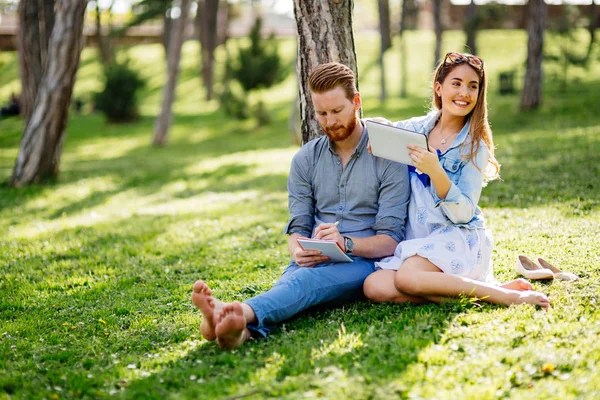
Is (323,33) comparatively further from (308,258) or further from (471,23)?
(471,23)

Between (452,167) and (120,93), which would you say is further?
(120,93)

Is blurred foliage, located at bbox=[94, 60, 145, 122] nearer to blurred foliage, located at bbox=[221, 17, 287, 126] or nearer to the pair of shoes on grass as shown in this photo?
blurred foliage, located at bbox=[221, 17, 287, 126]

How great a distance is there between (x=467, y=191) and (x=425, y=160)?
16.8 inches

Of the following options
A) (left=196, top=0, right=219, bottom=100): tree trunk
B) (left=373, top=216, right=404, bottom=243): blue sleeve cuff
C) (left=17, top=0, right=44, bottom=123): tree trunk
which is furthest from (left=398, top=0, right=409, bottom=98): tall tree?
(left=373, top=216, right=404, bottom=243): blue sleeve cuff

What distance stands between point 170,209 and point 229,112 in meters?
14.1

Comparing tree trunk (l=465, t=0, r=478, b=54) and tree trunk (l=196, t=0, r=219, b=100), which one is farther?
tree trunk (l=196, t=0, r=219, b=100)

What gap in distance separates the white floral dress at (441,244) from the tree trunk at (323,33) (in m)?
1.32

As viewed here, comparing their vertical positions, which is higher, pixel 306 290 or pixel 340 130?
pixel 340 130

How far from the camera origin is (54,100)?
11.3m

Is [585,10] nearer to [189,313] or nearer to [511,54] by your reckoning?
[511,54]

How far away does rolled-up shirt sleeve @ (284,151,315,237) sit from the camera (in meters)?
4.46

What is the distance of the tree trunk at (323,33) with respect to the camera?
5184mm

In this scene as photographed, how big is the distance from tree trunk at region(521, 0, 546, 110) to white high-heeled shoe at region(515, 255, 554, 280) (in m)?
14.9

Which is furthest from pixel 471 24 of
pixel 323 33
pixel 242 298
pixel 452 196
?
pixel 452 196
